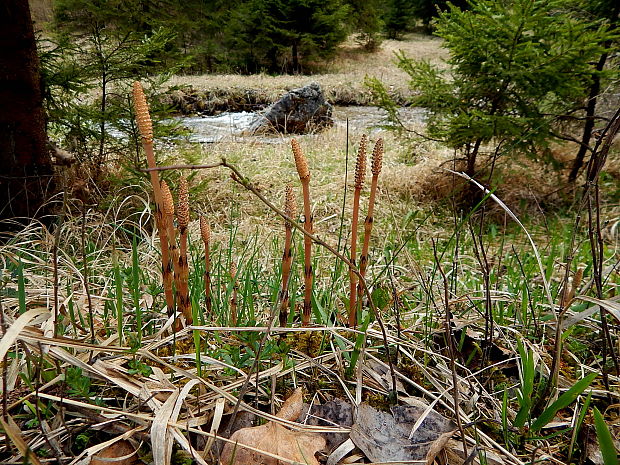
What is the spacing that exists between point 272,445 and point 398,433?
0.29 meters

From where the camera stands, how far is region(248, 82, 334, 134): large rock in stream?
8.32 m

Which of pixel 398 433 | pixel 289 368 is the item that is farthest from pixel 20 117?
pixel 398 433

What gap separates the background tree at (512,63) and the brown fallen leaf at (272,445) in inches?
136

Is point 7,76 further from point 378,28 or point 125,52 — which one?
point 378,28

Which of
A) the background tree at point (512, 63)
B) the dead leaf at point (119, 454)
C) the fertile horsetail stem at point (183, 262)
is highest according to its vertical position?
the background tree at point (512, 63)

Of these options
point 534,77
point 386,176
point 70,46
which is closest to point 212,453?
point 70,46

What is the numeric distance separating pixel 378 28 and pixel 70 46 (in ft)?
60.7

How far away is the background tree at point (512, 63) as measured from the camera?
12.3 feet

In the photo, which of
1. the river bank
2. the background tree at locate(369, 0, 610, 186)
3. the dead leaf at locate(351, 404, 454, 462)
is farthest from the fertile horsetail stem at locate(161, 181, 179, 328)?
the river bank

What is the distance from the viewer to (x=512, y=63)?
3910mm

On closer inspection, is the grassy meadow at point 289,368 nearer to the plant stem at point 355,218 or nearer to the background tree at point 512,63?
the plant stem at point 355,218

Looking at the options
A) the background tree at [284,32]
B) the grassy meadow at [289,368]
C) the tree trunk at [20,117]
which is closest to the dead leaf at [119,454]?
the grassy meadow at [289,368]

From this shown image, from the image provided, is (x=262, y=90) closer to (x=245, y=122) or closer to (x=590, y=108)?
(x=245, y=122)

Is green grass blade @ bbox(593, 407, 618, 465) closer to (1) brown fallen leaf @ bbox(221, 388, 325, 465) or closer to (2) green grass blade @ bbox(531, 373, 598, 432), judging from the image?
(2) green grass blade @ bbox(531, 373, 598, 432)
